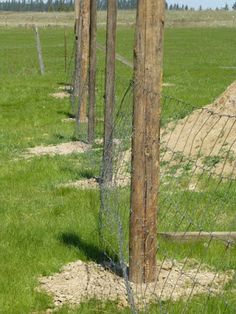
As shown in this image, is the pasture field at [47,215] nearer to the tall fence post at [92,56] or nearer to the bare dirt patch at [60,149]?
the bare dirt patch at [60,149]

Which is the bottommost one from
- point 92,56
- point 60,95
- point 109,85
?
point 60,95

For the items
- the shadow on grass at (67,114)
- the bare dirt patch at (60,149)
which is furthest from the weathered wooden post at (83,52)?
the bare dirt patch at (60,149)

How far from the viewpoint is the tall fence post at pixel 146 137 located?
599 cm

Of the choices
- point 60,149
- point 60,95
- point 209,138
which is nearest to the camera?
point 209,138

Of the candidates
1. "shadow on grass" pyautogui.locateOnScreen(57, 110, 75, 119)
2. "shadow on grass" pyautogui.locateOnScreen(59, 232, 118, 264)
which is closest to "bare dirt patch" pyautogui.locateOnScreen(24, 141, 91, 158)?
"shadow on grass" pyautogui.locateOnScreen(57, 110, 75, 119)

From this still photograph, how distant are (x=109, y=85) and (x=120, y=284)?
14.5 ft

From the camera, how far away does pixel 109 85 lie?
1026cm

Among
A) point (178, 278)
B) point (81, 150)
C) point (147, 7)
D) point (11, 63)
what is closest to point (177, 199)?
point (178, 278)

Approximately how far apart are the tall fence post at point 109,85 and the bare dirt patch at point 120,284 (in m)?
3.01

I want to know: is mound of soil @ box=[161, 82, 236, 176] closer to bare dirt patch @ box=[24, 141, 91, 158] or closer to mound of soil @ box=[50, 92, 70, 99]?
bare dirt patch @ box=[24, 141, 91, 158]

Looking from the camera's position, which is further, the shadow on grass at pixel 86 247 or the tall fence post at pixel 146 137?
the shadow on grass at pixel 86 247

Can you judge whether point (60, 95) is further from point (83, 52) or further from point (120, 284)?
point (120, 284)

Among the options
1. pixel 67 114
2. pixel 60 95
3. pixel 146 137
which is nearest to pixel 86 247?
pixel 146 137

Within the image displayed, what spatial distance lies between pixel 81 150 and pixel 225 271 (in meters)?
7.33
